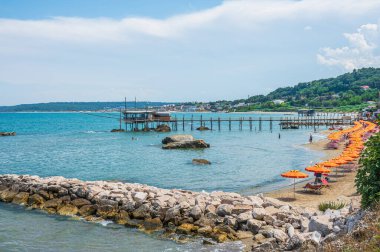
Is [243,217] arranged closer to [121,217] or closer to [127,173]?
[121,217]

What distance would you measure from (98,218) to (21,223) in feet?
10.9

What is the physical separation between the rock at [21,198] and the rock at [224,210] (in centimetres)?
1083

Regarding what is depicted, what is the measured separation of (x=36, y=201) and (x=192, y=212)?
8.92 m

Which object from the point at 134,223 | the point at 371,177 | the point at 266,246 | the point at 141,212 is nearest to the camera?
the point at 371,177

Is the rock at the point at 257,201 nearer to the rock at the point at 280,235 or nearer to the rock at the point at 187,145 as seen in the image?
the rock at the point at 280,235

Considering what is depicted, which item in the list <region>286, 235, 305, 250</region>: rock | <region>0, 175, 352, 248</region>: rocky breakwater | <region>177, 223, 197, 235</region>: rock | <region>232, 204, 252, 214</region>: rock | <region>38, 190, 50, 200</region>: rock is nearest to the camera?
<region>286, 235, 305, 250</region>: rock

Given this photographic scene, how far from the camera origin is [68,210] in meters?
19.3

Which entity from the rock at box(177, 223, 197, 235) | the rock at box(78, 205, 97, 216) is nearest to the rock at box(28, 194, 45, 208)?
the rock at box(78, 205, 97, 216)

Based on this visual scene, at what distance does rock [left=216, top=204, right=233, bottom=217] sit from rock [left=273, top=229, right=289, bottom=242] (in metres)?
2.62

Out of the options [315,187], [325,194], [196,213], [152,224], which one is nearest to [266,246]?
[196,213]

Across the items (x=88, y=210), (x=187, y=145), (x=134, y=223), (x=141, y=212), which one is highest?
(x=141, y=212)

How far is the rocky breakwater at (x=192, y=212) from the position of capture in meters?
13.2

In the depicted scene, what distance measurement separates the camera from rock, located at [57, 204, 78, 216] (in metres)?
19.1

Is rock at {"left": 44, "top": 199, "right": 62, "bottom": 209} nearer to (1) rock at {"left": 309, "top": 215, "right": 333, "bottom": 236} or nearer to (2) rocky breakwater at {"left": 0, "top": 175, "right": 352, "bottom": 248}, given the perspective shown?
(2) rocky breakwater at {"left": 0, "top": 175, "right": 352, "bottom": 248}
